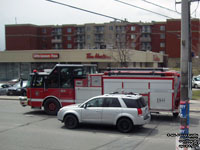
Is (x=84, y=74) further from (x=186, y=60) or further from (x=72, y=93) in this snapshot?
(x=186, y=60)

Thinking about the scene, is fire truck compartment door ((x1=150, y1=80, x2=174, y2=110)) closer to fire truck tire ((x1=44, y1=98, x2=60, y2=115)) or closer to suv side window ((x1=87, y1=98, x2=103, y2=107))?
suv side window ((x1=87, y1=98, x2=103, y2=107))

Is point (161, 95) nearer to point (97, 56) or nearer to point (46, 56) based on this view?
point (97, 56)

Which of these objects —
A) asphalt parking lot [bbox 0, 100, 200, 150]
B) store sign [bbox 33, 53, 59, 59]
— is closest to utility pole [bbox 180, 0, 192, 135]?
asphalt parking lot [bbox 0, 100, 200, 150]

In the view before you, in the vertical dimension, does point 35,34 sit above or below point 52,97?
above

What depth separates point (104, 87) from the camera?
568 inches

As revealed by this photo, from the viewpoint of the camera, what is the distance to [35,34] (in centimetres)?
8456

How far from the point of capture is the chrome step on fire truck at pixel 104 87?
1335cm

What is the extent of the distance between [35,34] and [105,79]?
74201 mm

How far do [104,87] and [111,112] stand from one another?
3390 millimetres

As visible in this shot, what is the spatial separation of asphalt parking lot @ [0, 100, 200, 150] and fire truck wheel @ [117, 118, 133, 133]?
8.9 inches

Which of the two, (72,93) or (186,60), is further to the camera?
(72,93)

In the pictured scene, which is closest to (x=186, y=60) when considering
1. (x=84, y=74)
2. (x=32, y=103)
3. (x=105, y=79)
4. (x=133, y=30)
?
(x=105, y=79)

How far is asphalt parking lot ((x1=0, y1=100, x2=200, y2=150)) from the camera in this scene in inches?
363

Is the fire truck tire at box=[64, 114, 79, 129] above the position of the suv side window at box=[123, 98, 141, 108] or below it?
below
